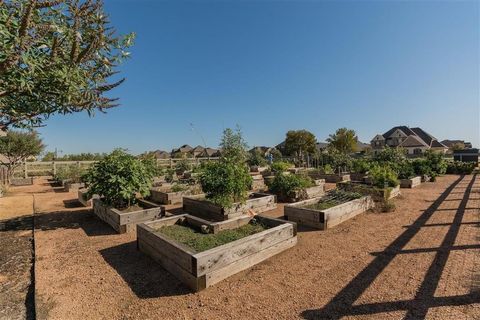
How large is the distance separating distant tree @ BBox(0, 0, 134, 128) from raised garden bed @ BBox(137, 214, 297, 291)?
2.35 m

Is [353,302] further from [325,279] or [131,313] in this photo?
[131,313]

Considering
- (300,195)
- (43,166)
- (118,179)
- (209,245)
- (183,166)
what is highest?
(43,166)

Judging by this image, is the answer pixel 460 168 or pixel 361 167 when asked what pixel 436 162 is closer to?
pixel 460 168

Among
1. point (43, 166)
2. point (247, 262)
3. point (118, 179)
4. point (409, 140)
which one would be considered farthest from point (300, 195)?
point (409, 140)

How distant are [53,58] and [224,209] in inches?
187

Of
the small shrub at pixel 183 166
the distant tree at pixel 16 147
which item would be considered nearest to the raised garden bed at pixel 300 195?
the small shrub at pixel 183 166

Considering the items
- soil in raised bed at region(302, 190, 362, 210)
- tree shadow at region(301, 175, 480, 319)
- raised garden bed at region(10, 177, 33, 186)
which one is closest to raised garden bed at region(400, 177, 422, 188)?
soil in raised bed at region(302, 190, 362, 210)

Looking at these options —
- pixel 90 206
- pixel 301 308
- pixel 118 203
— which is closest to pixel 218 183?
pixel 118 203

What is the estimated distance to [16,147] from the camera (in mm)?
17438

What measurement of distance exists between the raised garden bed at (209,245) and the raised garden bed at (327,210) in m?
1.29

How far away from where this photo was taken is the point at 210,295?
3.21m

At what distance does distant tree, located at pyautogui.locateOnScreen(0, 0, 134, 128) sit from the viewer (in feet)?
7.16

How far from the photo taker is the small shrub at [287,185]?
8875mm

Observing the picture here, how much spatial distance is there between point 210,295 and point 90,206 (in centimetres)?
723
